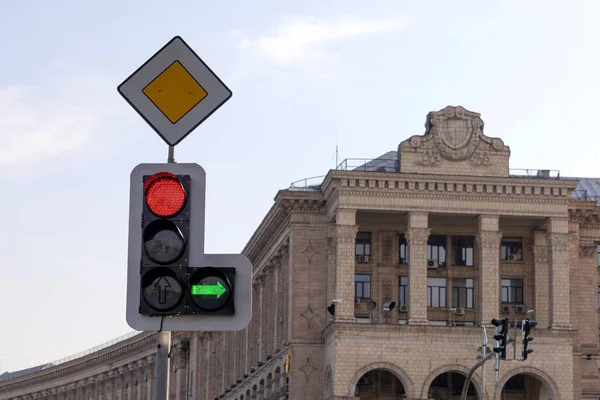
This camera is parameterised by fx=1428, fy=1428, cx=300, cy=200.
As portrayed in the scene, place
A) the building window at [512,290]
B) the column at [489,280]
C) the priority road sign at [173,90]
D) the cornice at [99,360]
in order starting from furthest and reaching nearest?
the cornice at [99,360]
the building window at [512,290]
the column at [489,280]
the priority road sign at [173,90]

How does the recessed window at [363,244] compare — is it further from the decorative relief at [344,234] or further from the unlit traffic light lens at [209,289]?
the unlit traffic light lens at [209,289]

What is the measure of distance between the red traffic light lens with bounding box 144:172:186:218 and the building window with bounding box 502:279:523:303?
6598cm

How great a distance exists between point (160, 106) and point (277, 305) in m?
70.3

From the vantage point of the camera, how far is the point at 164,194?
941 centimetres

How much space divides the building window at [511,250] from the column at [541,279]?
945 millimetres

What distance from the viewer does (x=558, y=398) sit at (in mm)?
69875

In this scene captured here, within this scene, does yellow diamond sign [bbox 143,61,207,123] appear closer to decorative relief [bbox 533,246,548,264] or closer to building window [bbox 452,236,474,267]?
building window [bbox 452,236,474,267]

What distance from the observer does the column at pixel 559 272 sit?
70875 mm

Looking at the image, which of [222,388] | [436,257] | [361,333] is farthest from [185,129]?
[222,388]

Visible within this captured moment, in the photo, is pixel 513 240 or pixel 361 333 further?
pixel 513 240

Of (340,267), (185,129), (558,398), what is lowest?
(185,129)

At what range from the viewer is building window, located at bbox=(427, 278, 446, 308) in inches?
2884

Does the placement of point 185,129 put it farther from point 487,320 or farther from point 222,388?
point 222,388

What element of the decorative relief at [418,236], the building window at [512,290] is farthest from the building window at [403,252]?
the building window at [512,290]
